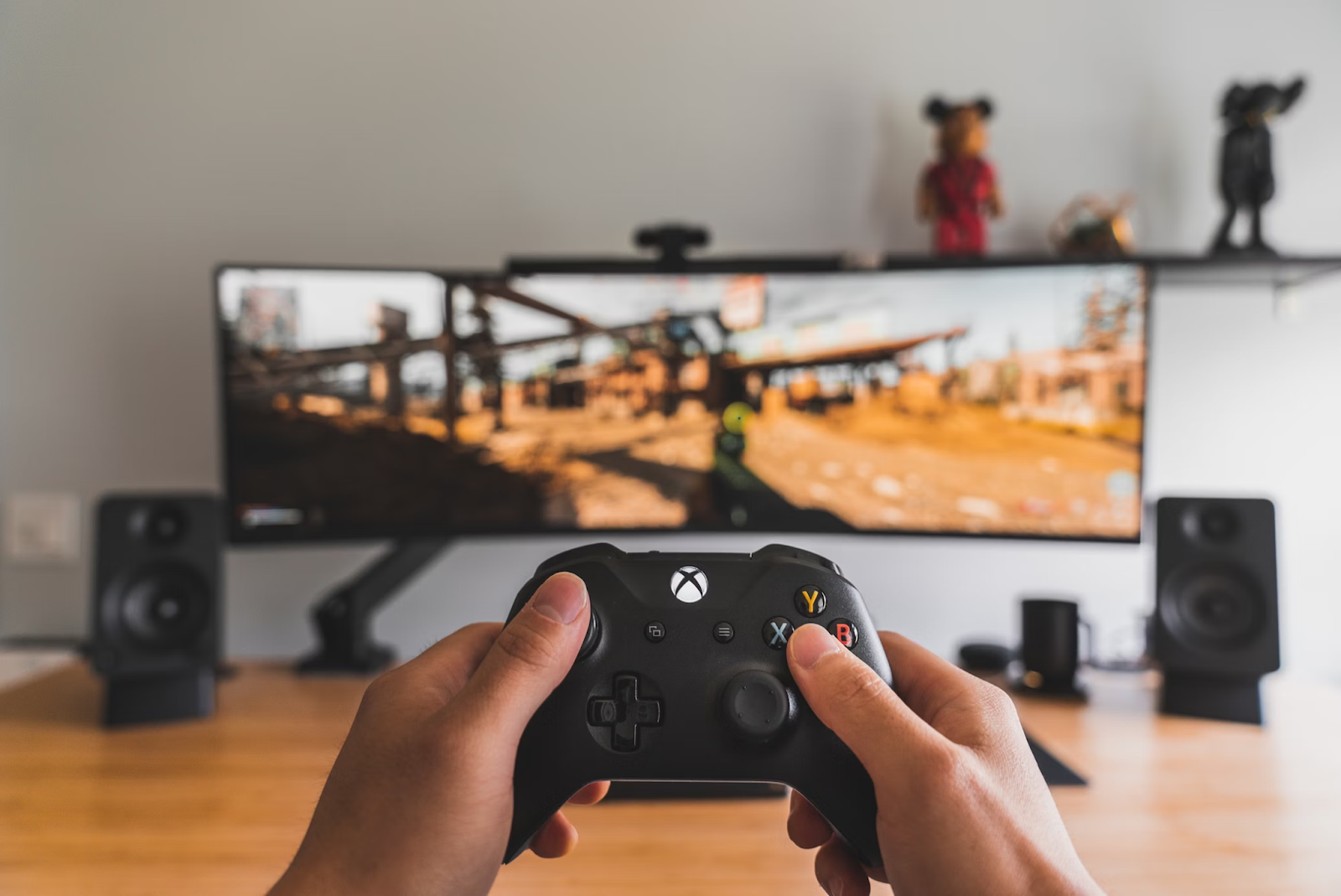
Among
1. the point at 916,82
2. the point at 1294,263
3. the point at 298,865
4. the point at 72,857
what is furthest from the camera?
the point at 916,82

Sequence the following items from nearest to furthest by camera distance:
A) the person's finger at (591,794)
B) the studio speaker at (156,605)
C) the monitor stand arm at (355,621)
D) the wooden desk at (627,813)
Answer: the person's finger at (591,794), the wooden desk at (627,813), the studio speaker at (156,605), the monitor stand arm at (355,621)

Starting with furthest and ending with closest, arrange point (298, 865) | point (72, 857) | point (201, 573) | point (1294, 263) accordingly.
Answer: point (1294, 263) → point (201, 573) → point (72, 857) → point (298, 865)

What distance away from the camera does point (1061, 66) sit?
3.70ft

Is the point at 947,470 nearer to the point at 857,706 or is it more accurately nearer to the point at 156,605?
the point at 857,706

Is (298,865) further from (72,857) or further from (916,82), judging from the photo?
(916,82)

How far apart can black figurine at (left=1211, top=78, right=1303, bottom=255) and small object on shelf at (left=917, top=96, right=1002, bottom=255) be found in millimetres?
316

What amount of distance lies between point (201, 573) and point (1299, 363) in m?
1.56

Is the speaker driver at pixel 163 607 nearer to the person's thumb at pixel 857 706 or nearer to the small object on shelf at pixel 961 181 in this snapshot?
the person's thumb at pixel 857 706

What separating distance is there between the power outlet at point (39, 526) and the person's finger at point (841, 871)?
1.17m

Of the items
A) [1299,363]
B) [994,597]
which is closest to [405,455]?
[994,597]

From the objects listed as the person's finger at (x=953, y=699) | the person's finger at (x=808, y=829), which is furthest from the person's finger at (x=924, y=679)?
the person's finger at (x=808, y=829)

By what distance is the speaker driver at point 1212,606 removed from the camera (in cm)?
86

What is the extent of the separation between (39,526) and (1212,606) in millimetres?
1577

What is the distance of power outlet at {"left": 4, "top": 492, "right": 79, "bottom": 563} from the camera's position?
1.10 metres
